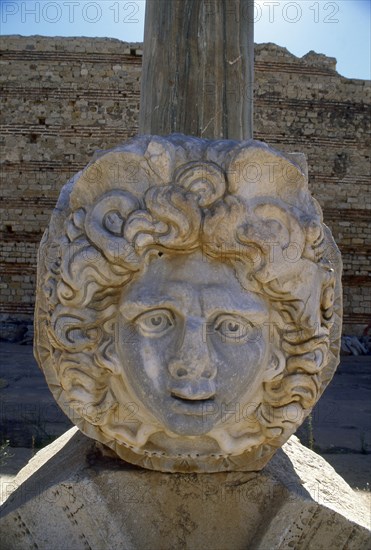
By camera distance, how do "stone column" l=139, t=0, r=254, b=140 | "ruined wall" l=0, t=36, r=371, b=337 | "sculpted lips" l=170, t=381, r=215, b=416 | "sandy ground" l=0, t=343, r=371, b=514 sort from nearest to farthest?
"sculpted lips" l=170, t=381, r=215, b=416 < "stone column" l=139, t=0, r=254, b=140 < "sandy ground" l=0, t=343, r=371, b=514 < "ruined wall" l=0, t=36, r=371, b=337

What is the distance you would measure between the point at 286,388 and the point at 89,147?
9.38 metres

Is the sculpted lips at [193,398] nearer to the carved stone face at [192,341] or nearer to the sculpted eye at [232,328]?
the carved stone face at [192,341]

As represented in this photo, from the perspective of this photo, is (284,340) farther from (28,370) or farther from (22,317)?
(22,317)

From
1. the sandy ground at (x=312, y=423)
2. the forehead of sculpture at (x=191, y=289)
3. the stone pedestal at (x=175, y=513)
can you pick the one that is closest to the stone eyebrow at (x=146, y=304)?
the forehead of sculpture at (x=191, y=289)

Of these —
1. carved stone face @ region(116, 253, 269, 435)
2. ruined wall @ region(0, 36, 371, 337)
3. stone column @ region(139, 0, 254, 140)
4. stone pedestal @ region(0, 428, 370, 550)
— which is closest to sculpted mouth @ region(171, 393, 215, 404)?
carved stone face @ region(116, 253, 269, 435)

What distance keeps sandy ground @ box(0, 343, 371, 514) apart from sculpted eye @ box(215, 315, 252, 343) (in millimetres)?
1495

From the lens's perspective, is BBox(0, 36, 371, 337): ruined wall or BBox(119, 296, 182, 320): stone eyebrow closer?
BBox(119, 296, 182, 320): stone eyebrow

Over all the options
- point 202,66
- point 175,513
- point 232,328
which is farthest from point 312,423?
point 232,328

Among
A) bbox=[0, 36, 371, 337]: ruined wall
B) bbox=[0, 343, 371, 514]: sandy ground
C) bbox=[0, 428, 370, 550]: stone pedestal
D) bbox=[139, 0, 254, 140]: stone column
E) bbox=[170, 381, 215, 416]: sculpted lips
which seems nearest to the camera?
bbox=[170, 381, 215, 416]: sculpted lips

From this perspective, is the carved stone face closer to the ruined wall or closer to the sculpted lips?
the sculpted lips

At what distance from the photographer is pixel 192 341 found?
1638 millimetres

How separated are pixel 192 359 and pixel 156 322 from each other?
0.15 meters

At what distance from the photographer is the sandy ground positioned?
3.55 meters

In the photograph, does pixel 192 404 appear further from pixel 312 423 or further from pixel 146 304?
pixel 312 423
